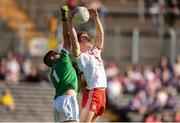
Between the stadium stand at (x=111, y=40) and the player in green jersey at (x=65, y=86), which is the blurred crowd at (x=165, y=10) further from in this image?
the player in green jersey at (x=65, y=86)

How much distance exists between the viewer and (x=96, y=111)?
1424cm

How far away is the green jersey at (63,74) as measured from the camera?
13.0 m

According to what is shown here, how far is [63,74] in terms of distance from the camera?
42.7ft

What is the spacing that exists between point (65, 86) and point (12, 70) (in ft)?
52.6

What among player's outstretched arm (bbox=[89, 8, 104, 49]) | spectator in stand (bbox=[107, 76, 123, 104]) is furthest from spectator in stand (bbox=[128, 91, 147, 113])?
player's outstretched arm (bbox=[89, 8, 104, 49])

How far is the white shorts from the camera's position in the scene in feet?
42.3

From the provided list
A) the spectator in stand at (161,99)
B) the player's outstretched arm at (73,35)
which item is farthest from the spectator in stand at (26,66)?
the player's outstretched arm at (73,35)

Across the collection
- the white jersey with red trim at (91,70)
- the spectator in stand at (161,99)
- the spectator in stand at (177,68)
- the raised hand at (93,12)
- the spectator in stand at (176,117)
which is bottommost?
the spectator in stand at (176,117)

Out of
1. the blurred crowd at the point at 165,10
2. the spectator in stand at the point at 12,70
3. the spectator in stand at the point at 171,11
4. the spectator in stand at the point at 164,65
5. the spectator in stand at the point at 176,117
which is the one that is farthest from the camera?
the spectator in stand at the point at 171,11

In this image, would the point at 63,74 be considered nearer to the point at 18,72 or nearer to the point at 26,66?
the point at 18,72

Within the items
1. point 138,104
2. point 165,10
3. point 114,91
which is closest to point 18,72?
point 114,91

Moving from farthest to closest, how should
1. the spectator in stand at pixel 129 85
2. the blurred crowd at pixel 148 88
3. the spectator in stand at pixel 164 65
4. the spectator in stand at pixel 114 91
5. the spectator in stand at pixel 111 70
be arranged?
the spectator in stand at pixel 164 65 < the spectator in stand at pixel 111 70 < the spectator in stand at pixel 129 85 < the spectator in stand at pixel 114 91 < the blurred crowd at pixel 148 88

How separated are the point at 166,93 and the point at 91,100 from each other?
1353cm

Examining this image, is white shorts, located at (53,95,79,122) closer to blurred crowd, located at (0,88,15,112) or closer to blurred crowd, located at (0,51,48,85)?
blurred crowd, located at (0,88,15,112)
